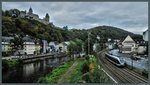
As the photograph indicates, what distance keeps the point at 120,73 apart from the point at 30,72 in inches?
52.2

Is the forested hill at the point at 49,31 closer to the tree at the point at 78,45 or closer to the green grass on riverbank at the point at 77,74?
the tree at the point at 78,45

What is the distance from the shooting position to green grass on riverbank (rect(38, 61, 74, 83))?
428 cm

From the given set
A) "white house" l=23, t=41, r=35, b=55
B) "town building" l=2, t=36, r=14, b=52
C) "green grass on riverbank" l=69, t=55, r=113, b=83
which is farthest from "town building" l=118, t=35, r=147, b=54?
"town building" l=2, t=36, r=14, b=52

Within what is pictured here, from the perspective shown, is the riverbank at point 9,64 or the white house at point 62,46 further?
the white house at point 62,46

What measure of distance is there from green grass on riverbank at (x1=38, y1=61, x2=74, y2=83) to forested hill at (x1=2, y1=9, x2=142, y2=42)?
0.42 meters

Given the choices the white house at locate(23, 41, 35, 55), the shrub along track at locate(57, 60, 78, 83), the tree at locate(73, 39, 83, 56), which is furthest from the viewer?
the tree at locate(73, 39, 83, 56)

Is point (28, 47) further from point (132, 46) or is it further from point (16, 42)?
point (132, 46)

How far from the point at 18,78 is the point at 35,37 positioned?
26.4 inches

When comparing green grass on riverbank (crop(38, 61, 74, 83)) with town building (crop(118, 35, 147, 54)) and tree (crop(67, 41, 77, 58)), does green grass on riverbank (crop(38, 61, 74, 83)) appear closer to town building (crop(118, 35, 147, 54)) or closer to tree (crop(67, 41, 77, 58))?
tree (crop(67, 41, 77, 58))

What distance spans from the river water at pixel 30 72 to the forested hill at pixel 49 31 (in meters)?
0.38

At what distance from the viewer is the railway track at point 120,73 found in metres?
4.17

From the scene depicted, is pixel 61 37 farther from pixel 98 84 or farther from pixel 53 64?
pixel 98 84

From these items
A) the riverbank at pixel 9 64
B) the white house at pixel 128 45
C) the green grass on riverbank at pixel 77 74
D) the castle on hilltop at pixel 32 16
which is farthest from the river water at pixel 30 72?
the white house at pixel 128 45

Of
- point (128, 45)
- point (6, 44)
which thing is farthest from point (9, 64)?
point (128, 45)
